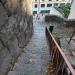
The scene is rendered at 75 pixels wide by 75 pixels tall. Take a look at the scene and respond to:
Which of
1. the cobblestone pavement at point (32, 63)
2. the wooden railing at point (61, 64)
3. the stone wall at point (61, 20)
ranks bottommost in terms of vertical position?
the stone wall at point (61, 20)

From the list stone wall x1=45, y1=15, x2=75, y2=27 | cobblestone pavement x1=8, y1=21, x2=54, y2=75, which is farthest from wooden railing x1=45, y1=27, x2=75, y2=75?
stone wall x1=45, y1=15, x2=75, y2=27

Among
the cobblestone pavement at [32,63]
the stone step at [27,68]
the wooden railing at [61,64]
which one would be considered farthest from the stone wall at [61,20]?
the wooden railing at [61,64]

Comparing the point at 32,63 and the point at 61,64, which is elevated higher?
the point at 61,64

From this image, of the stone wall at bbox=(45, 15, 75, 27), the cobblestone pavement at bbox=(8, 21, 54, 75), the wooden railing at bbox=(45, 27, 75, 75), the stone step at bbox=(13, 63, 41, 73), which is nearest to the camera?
the wooden railing at bbox=(45, 27, 75, 75)

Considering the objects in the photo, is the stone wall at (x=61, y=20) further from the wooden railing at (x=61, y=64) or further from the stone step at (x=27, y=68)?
the wooden railing at (x=61, y=64)

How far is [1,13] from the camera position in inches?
224

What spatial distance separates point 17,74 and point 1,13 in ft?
5.80

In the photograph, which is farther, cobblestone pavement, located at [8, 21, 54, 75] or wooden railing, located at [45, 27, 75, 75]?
cobblestone pavement, located at [8, 21, 54, 75]

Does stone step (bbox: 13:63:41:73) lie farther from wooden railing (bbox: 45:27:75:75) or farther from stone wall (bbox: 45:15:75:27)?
stone wall (bbox: 45:15:75:27)

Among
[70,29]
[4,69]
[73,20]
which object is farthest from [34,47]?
[73,20]

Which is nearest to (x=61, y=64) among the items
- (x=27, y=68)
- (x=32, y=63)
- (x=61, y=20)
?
(x=27, y=68)

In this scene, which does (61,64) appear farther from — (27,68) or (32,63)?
(32,63)

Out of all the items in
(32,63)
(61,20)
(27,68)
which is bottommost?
(61,20)

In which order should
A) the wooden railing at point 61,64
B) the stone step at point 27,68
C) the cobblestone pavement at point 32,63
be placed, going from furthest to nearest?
the stone step at point 27,68 < the cobblestone pavement at point 32,63 < the wooden railing at point 61,64
